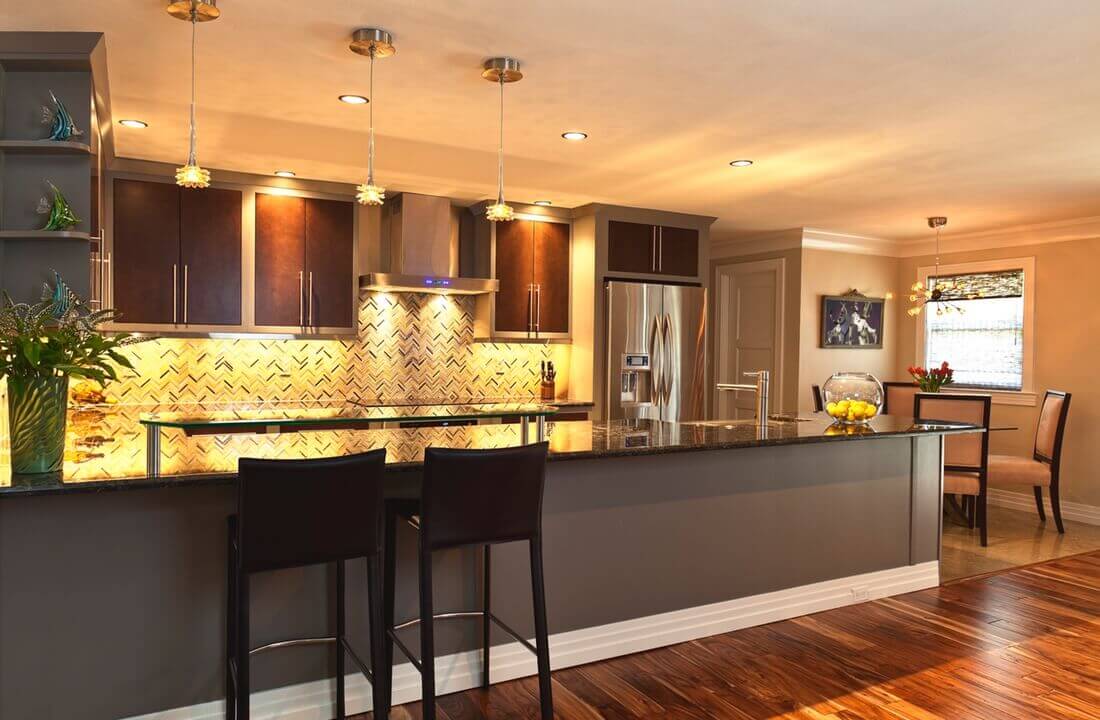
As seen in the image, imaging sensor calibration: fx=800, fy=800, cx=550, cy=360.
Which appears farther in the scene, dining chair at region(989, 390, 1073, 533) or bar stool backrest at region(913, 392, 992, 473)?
dining chair at region(989, 390, 1073, 533)

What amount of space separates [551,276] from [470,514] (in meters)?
3.77

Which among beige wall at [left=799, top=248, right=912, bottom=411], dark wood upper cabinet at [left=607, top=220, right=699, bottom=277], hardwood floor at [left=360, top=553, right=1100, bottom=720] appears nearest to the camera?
hardwood floor at [left=360, top=553, right=1100, bottom=720]

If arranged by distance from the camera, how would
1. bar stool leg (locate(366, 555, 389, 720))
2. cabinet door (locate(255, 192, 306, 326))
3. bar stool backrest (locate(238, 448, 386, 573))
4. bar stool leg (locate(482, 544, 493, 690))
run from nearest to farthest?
1. bar stool backrest (locate(238, 448, 386, 573))
2. bar stool leg (locate(366, 555, 389, 720))
3. bar stool leg (locate(482, 544, 493, 690))
4. cabinet door (locate(255, 192, 306, 326))

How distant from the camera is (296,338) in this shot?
5309 millimetres

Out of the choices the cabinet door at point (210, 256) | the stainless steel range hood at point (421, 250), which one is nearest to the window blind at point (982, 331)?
the stainless steel range hood at point (421, 250)

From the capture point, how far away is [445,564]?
2996 mm

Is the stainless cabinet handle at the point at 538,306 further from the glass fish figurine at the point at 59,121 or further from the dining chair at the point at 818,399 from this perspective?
the glass fish figurine at the point at 59,121

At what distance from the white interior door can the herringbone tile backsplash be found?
226 centimetres

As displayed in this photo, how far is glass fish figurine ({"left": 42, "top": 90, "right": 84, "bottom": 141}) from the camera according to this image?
115 inches

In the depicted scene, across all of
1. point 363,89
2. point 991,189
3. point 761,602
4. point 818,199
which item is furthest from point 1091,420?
point 363,89

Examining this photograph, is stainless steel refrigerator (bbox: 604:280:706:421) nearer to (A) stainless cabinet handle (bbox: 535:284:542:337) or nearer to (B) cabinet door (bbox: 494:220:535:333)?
(A) stainless cabinet handle (bbox: 535:284:542:337)

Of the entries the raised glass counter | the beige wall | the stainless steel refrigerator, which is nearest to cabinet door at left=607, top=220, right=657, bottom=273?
the stainless steel refrigerator

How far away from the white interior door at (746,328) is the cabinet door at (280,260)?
4272 mm

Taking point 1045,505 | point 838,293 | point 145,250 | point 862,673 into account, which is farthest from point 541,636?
point 1045,505
